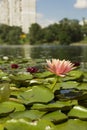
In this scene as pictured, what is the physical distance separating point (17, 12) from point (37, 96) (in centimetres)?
10762

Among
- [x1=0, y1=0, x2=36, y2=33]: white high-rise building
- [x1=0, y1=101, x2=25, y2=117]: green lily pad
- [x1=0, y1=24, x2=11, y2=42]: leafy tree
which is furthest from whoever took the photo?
[x1=0, y1=0, x2=36, y2=33]: white high-rise building

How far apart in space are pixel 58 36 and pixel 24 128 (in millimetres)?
73308

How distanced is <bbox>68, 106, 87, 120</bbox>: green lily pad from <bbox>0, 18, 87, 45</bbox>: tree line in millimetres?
68864

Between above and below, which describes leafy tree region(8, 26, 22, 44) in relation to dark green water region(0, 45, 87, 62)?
below

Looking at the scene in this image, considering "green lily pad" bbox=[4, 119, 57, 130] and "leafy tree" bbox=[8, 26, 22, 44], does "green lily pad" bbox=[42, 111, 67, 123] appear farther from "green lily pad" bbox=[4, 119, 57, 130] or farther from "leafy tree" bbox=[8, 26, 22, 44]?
"leafy tree" bbox=[8, 26, 22, 44]

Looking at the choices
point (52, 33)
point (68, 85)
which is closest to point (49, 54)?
point (68, 85)

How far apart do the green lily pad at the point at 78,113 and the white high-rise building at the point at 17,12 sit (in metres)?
98.6

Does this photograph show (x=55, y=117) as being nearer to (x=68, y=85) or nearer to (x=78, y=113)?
(x=78, y=113)

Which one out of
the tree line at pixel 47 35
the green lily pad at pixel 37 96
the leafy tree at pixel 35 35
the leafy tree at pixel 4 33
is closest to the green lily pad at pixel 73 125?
the green lily pad at pixel 37 96

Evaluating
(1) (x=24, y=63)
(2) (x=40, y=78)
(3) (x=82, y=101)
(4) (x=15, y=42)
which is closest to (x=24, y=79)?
(2) (x=40, y=78)

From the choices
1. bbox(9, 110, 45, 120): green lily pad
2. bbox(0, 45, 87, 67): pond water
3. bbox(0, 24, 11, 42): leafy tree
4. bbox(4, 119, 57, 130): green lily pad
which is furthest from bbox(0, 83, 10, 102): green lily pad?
bbox(0, 24, 11, 42): leafy tree

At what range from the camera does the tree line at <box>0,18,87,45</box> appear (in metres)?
74.1

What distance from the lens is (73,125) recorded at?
2070 mm

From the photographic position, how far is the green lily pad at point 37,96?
248 cm
